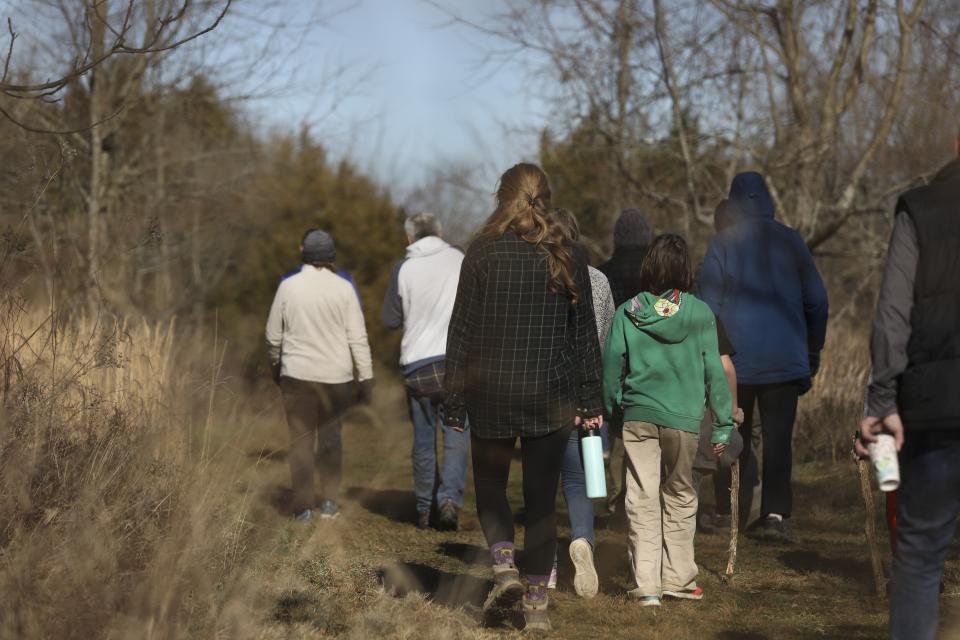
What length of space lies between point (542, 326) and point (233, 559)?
1604mm

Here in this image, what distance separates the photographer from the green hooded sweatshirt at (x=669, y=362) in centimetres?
579

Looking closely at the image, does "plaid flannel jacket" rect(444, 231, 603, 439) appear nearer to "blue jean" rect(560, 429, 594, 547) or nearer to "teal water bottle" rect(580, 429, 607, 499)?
"teal water bottle" rect(580, 429, 607, 499)

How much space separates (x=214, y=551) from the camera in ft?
16.7

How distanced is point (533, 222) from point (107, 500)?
84.0 inches

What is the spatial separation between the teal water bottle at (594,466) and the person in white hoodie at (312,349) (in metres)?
3.36

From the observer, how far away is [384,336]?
22156 millimetres

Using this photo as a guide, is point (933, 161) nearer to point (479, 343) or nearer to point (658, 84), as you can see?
point (658, 84)

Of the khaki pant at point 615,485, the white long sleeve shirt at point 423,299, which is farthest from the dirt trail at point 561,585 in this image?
the white long sleeve shirt at point 423,299

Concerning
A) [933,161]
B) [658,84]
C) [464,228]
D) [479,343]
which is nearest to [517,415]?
[479,343]

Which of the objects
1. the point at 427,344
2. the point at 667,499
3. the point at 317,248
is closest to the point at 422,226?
the point at 317,248

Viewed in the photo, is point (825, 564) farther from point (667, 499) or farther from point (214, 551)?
point (214, 551)

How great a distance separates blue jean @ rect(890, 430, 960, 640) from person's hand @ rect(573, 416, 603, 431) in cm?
162

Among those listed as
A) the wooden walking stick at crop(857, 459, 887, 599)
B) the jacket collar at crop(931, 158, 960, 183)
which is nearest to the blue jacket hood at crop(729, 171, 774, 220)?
the wooden walking stick at crop(857, 459, 887, 599)

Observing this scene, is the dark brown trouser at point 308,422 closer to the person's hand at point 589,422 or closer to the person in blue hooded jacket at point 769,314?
Result: the person in blue hooded jacket at point 769,314
